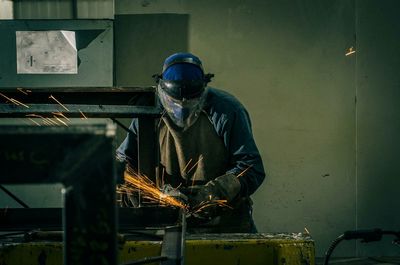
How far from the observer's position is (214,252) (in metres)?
1.99

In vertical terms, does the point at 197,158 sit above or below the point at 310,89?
below

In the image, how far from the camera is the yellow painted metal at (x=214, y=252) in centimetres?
198

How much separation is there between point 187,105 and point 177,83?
0.16 m

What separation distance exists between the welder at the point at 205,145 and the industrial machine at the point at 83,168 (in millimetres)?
495

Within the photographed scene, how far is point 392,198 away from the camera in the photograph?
5441 millimetres

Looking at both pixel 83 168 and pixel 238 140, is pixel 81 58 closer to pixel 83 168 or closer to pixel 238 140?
pixel 238 140

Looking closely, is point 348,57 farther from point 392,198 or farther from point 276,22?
point 392,198

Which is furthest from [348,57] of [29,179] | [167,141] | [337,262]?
[29,179]

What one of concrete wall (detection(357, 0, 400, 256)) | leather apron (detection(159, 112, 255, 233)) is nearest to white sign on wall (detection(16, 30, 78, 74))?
leather apron (detection(159, 112, 255, 233))

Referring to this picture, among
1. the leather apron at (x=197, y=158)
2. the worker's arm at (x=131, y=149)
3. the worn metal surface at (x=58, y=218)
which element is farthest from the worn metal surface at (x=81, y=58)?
the worn metal surface at (x=58, y=218)

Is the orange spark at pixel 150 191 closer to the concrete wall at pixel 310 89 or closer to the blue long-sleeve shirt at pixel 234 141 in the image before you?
the blue long-sleeve shirt at pixel 234 141

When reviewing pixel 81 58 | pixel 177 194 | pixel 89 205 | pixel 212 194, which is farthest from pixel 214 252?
pixel 81 58

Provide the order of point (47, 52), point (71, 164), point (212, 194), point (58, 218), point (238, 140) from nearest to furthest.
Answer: point (71, 164)
point (58, 218)
point (212, 194)
point (238, 140)
point (47, 52)

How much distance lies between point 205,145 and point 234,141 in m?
0.17
